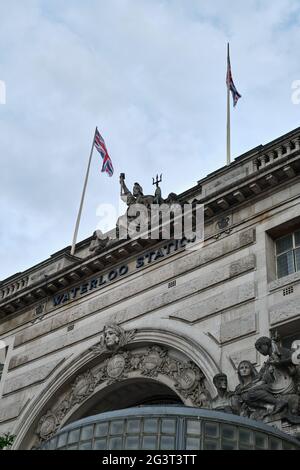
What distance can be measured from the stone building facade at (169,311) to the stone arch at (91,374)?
0.04 meters

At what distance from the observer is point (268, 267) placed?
2123 centimetres

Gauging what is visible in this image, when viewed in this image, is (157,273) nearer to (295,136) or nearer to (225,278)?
(225,278)

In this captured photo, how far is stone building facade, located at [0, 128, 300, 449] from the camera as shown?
20.7m

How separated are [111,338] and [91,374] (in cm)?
145

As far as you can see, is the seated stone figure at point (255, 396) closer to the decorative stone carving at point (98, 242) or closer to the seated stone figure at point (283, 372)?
the seated stone figure at point (283, 372)

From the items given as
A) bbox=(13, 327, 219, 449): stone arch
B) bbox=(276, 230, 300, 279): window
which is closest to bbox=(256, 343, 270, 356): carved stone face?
bbox=(13, 327, 219, 449): stone arch

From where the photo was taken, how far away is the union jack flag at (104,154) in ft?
105

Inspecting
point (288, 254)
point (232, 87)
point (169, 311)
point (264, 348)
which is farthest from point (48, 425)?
point (232, 87)

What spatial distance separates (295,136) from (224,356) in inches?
289

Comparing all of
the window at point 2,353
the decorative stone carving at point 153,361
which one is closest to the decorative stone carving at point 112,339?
the decorative stone carving at point 153,361

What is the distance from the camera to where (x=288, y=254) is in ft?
71.1

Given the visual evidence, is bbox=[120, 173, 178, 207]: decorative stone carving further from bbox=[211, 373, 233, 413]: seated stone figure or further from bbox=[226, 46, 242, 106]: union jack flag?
bbox=[211, 373, 233, 413]: seated stone figure

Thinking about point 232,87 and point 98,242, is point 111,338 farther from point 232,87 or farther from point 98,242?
point 232,87
